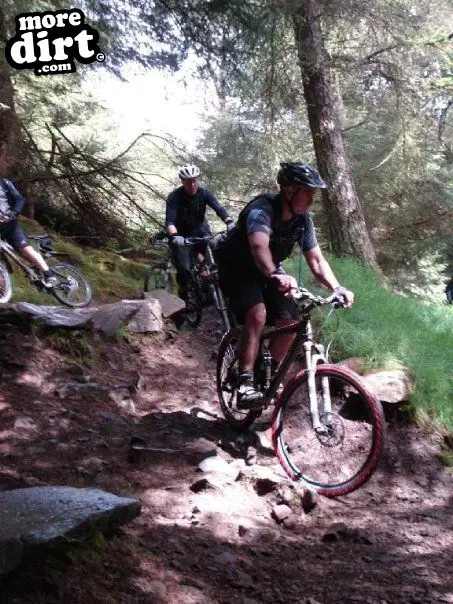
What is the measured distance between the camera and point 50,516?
244 centimetres

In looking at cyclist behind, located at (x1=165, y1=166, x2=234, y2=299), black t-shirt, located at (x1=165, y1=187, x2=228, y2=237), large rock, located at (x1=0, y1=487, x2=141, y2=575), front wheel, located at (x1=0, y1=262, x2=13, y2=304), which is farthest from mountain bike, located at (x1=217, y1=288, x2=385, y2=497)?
front wheel, located at (x1=0, y1=262, x2=13, y2=304)

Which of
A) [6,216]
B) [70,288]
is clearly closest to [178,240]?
[70,288]

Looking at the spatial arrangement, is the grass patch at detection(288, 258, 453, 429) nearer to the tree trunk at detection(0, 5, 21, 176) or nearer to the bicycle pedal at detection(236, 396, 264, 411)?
the bicycle pedal at detection(236, 396, 264, 411)

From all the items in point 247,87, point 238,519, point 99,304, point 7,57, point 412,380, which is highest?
point 7,57

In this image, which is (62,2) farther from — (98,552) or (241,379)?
(98,552)

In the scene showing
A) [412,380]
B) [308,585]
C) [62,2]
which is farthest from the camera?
[62,2]

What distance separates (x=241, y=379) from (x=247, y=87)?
230 inches

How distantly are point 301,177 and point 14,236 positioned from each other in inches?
221

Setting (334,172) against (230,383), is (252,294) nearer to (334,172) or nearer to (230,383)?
(230,383)

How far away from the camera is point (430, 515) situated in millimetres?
4016

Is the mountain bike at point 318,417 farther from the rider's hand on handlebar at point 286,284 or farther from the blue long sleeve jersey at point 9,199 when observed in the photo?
the blue long sleeve jersey at point 9,199

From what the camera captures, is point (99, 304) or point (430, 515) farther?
point (99, 304)

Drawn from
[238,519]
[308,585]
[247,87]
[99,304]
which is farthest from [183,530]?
[247,87]

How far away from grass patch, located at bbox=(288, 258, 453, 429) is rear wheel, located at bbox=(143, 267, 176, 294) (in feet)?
7.43
